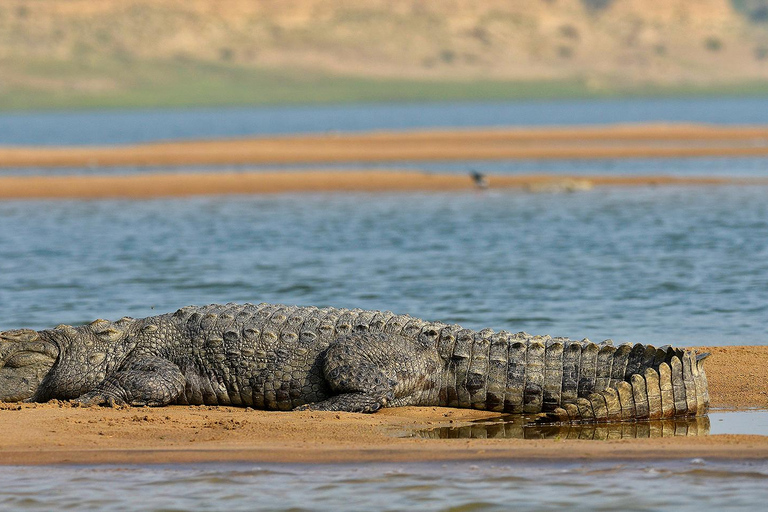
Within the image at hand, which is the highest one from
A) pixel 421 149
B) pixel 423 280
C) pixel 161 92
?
pixel 161 92

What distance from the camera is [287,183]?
3538 centimetres

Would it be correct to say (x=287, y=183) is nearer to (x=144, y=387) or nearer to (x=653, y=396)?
(x=144, y=387)

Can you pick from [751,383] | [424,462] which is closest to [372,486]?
[424,462]

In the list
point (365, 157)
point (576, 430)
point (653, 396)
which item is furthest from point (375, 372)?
point (365, 157)

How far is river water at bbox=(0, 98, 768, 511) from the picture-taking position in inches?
312

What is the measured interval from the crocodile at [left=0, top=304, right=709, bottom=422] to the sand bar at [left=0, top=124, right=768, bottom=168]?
111 ft

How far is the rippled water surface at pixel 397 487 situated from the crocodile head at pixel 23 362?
7.26 feet

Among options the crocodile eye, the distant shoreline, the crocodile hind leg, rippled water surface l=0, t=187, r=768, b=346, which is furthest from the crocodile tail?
the distant shoreline

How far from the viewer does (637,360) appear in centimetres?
998

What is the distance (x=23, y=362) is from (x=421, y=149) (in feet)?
137

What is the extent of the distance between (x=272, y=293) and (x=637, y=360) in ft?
25.3

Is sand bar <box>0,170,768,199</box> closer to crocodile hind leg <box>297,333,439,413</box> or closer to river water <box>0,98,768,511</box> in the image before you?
river water <box>0,98,768,511</box>

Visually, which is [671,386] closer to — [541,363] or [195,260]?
[541,363]

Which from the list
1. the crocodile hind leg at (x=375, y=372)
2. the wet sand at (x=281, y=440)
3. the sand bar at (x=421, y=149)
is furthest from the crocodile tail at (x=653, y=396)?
the sand bar at (x=421, y=149)
